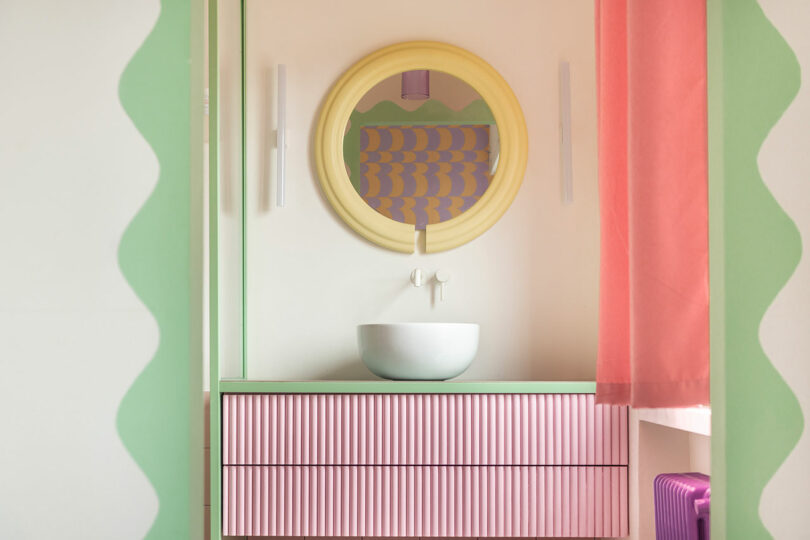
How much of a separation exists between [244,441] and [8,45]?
1525 millimetres

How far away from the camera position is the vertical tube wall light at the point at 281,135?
2518mm

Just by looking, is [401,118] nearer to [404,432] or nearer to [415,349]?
[415,349]

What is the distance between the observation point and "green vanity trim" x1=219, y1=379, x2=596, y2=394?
206 centimetres

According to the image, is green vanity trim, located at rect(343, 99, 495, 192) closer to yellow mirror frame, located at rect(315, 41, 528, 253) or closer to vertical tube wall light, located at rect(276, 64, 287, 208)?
yellow mirror frame, located at rect(315, 41, 528, 253)

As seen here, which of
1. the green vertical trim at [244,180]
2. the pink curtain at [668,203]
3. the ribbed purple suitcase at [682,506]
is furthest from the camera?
the green vertical trim at [244,180]

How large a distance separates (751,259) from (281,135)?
6.66ft

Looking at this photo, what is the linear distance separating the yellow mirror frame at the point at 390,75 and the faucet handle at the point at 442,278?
82mm

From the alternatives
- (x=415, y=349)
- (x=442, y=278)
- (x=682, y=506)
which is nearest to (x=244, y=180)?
(x=442, y=278)

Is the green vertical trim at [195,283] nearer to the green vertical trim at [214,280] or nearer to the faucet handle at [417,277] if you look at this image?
the green vertical trim at [214,280]

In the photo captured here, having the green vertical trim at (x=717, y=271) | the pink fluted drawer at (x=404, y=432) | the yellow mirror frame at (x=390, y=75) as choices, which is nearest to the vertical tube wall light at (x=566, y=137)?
the yellow mirror frame at (x=390, y=75)

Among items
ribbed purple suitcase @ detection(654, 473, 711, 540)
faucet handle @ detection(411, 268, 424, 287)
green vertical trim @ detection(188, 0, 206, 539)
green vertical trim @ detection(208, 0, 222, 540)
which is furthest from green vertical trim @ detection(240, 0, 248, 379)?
green vertical trim @ detection(188, 0, 206, 539)

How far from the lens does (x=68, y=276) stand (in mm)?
712

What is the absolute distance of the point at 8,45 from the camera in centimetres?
71

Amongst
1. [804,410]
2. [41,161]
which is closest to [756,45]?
[804,410]
